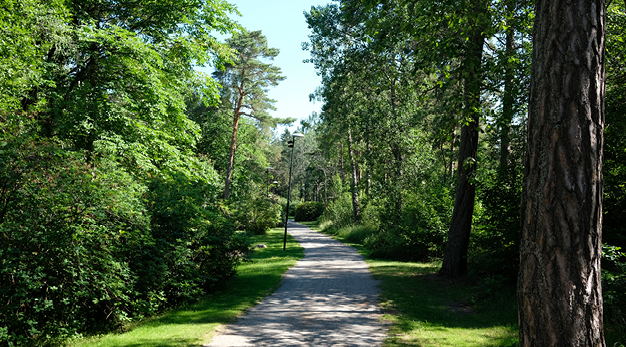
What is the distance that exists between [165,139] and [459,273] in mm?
10251

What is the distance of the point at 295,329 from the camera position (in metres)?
6.55

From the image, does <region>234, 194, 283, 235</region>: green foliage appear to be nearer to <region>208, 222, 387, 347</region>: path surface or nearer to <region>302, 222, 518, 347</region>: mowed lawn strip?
<region>208, 222, 387, 347</region>: path surface

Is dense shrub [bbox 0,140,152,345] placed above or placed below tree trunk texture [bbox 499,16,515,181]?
below

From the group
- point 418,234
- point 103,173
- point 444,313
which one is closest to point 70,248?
point 103,173

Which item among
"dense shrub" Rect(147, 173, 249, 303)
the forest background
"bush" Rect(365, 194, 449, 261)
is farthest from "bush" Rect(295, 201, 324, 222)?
"dense shrub" Rect(147, 173, 249, 303)

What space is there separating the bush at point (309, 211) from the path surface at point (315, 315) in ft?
141

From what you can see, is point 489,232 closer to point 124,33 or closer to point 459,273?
point 459,273

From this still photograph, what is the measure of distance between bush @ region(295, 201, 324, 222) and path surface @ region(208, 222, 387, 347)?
43.0m

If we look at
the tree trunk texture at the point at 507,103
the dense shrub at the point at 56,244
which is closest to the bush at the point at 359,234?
the tree trunk texture at the point at 507,103

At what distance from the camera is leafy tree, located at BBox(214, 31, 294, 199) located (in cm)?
2830

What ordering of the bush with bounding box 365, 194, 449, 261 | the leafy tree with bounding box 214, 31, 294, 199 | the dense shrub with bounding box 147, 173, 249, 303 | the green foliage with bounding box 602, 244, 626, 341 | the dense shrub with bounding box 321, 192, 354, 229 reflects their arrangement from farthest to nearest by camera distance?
1. the dense shrub with bounding box 321, 192, 354, 229
2. the leafy tree with bounding box 214, 31, 294, 199
3. the bush with bounding box 365, 194, 449, 261
4. the dense shrub with bounding box 147, 173, 249, 303
5. the green foliage with bounding box 602, 244, 626, 341

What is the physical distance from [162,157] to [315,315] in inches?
298

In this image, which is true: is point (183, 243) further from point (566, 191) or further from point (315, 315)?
point (566, 191)

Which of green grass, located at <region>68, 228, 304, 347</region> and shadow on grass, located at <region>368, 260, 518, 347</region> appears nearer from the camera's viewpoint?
green grass, located at <region>68, 228, 304, 347</region>
